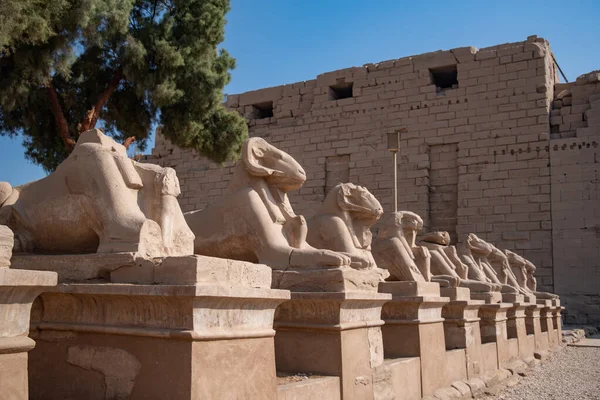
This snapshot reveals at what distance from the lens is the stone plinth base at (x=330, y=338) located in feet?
12.0

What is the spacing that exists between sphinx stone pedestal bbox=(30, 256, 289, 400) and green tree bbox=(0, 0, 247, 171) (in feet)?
25.5

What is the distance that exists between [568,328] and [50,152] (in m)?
11.0

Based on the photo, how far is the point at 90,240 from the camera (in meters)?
3.27

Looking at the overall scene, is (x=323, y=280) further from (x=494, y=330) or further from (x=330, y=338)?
(x=494, y=330)

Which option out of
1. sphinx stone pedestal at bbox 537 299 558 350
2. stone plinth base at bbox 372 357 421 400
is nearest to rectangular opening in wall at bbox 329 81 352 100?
sphinx stone pedestal at bbox 537 299 558 350

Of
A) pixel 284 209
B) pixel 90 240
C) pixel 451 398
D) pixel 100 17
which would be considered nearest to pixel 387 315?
pixel 451 398

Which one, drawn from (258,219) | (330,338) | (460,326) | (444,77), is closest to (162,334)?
(330,338)

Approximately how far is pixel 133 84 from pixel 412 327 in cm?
820

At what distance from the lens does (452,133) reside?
48.6 ft

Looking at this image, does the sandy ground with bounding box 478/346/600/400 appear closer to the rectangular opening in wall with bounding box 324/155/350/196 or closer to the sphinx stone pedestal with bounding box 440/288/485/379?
the sphinx stone pedestal with bounding box 440/288/485/379

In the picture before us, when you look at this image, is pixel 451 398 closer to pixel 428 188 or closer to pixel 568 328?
pixel 568 328

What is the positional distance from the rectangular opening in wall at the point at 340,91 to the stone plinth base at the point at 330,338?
12.8 meters

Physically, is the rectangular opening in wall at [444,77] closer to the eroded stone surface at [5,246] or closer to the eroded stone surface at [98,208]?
the eroded stone surface at [98,208]

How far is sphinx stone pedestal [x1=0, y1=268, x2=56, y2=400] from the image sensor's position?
2080mm
